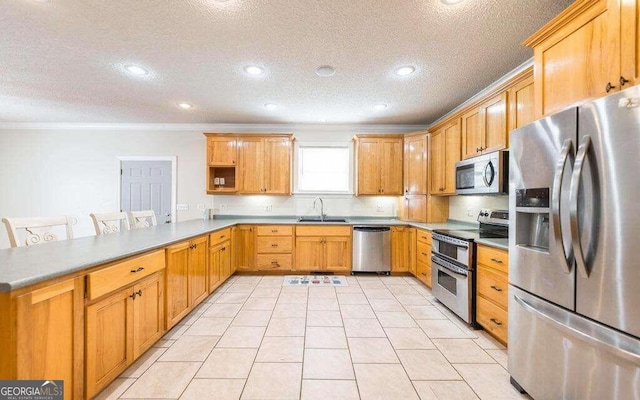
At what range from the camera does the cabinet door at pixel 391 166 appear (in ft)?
15.0

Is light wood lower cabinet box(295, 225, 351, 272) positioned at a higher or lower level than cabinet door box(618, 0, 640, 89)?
lower

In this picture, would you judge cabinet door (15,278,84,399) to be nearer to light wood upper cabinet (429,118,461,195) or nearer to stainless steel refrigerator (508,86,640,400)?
stainless steel refrigerator (508,86,640,400)

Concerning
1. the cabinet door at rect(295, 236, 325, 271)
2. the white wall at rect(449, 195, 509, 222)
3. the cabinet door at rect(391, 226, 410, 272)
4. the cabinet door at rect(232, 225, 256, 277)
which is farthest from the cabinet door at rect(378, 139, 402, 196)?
the cabinet door at rect(232, 225, 256, 277)

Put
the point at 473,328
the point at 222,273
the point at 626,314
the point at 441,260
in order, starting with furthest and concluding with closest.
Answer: the point at 222,273 → the point at 441,260 → the point at 473,328 → the point at 626,314

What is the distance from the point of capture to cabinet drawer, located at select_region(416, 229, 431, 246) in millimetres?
3555

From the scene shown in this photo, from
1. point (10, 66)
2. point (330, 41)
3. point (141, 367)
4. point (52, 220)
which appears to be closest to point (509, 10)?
point (330, 41)

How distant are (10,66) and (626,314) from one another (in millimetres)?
5193

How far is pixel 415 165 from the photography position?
4312 mm

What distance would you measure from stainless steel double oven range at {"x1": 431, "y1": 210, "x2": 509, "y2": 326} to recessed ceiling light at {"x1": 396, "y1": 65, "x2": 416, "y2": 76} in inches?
70.7

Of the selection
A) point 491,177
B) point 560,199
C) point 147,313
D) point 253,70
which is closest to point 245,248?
point 147,313

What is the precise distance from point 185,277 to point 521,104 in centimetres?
360

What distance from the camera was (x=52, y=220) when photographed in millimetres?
2174

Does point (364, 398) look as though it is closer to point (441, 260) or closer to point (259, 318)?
point (259, 318)

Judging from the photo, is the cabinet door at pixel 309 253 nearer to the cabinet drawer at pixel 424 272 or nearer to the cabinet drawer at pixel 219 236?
the cabinet drawer at pixel 219 236
